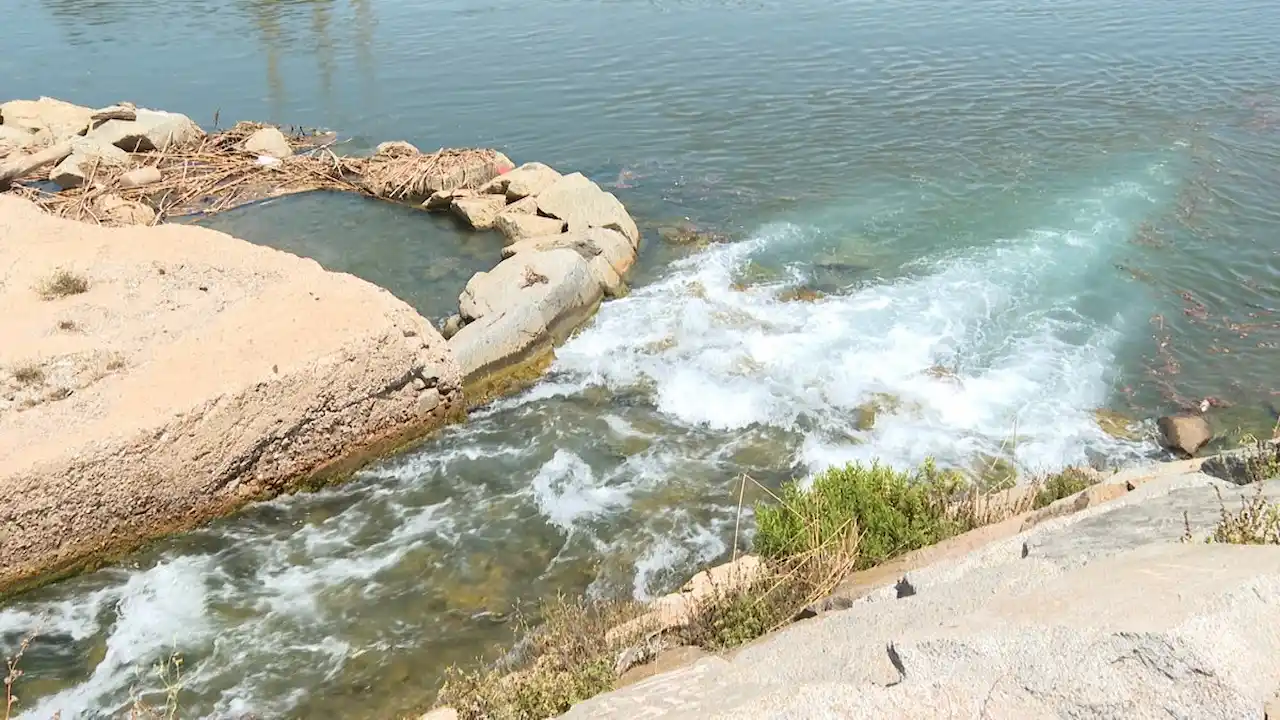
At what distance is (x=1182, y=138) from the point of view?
1811 centimetres

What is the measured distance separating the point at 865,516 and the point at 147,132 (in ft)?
57.4

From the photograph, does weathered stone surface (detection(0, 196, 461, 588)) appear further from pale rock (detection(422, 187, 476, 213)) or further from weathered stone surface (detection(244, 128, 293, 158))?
weathered stone surface (detection(244, 128, 293, 158))

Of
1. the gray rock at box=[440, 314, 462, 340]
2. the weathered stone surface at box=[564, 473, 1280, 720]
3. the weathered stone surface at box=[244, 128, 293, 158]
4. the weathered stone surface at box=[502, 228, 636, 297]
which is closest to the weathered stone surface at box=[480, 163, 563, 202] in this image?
the weathered stone surface at box=[502, 228, 636, 297]

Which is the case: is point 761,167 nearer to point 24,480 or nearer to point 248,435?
point 248,435

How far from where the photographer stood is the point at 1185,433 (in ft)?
33.9

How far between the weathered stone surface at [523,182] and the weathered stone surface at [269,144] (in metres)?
5.15

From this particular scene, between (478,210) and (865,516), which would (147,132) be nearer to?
(478,210)

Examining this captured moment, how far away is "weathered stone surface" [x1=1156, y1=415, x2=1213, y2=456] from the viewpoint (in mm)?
10242

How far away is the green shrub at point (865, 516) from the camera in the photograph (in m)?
7.31

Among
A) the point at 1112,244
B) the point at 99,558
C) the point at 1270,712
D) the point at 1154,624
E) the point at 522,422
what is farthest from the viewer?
the point at 1112,244

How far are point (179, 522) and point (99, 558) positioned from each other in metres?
0.74

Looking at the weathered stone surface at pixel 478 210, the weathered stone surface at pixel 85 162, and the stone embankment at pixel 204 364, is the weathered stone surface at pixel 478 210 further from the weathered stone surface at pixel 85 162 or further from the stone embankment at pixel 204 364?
the weathered stone surface at pixel 85 162

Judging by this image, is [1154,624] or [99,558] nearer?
[1154,624]

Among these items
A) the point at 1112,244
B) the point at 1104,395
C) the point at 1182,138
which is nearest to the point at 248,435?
the point at 1104,395
